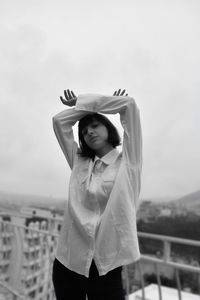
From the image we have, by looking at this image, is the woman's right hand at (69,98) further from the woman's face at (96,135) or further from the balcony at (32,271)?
the balcony at (32,271)

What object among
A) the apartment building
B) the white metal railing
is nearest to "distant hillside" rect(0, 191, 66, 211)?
the apartment building

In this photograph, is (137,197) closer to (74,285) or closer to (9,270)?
(74,285)

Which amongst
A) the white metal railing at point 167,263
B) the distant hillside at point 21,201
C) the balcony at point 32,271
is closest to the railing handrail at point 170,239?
the white metal railing at point 167,263

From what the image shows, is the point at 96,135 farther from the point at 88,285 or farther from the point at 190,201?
the point at 190,201

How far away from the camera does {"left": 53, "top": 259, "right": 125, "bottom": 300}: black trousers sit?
2.62ft

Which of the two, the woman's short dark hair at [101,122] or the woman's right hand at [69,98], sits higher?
the woman's right hand at [69,98]

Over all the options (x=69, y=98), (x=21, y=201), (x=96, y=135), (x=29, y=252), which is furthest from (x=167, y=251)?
(x=21, y=201)

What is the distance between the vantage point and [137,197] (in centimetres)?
93

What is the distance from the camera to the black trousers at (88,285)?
80 centimetres

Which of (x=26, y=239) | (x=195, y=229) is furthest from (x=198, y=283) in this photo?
(x=195, y=229)

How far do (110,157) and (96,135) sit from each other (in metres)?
0.12

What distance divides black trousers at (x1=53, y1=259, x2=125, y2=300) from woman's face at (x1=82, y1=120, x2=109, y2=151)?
477 mm

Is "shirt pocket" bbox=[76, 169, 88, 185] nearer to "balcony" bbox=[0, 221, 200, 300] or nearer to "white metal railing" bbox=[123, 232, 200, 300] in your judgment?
"white metal railing" bbox=[123, 232, 200, 300]

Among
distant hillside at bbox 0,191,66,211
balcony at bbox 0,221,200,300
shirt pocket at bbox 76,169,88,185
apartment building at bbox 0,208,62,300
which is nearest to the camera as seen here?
shirt pocket at bbox 76,169,88,185
